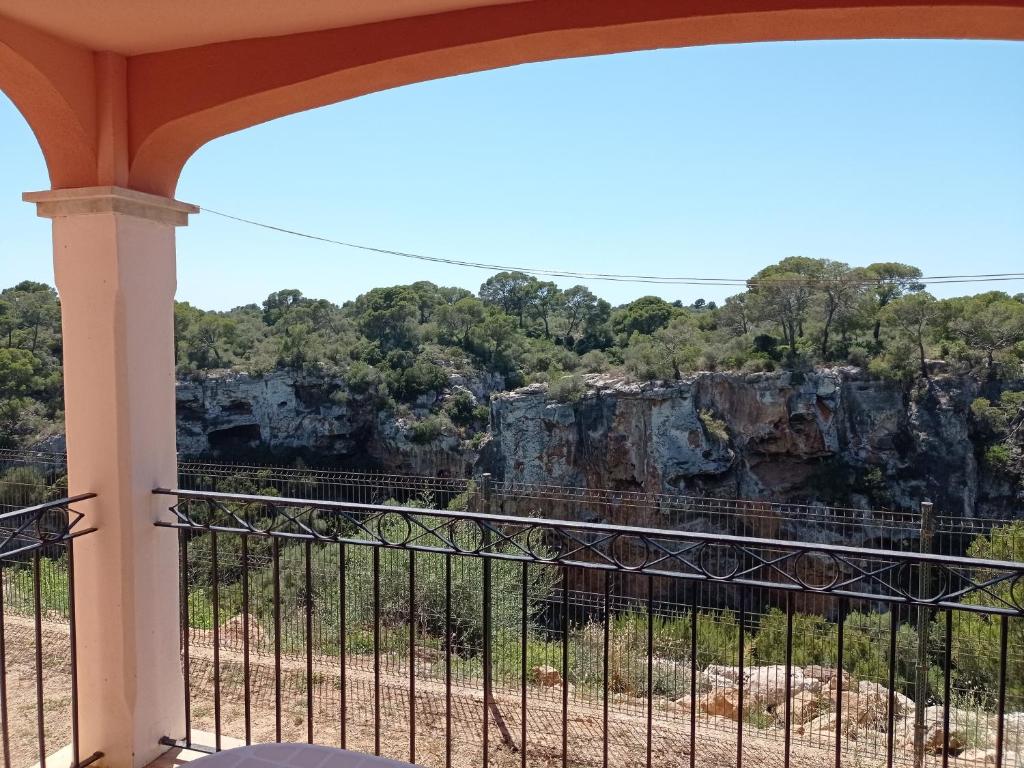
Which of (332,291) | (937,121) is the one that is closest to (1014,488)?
(937,121)

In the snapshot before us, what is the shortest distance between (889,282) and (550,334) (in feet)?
34.0

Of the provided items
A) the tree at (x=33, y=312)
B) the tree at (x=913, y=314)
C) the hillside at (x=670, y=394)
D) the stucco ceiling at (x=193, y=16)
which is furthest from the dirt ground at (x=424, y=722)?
the tree at (x=913, y=314)

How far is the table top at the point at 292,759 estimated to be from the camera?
41.7 inches

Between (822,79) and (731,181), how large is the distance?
5257 mm

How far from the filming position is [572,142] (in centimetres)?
2534

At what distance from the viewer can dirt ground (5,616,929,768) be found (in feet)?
9.15

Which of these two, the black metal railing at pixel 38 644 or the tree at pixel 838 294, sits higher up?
the tree at pixel 838 294

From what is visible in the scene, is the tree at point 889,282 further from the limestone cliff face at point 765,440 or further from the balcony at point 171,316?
the balcony at point 171,316

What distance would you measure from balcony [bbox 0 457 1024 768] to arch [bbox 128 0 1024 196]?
1.06 meters

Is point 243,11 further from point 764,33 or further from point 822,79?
point 822,79

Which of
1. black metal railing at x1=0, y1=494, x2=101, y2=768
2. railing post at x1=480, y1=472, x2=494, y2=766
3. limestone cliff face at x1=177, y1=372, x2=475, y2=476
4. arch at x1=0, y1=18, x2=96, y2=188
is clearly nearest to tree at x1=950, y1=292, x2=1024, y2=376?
limestone cliff face at x1=177, y1=372, x2=475, y2=476

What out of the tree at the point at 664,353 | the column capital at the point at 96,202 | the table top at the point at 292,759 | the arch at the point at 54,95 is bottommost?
the table top at the point at 292,759

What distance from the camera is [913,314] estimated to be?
17875mm

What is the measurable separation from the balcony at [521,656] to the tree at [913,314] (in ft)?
40.6
